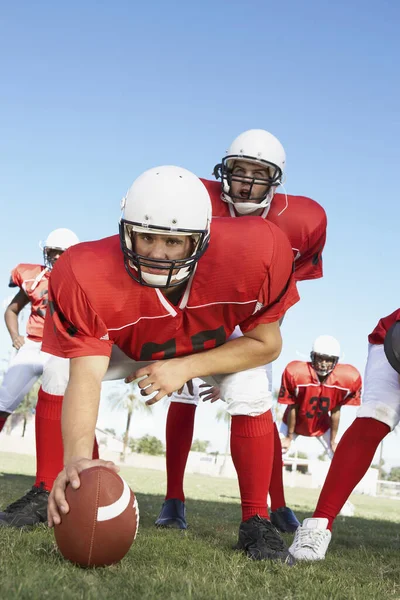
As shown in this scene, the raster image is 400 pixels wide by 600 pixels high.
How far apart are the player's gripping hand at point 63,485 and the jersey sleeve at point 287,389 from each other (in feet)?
24.8

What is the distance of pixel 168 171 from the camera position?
11.6 ft

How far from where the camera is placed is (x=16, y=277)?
8109mm

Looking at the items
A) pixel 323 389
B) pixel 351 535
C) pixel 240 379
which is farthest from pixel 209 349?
pixel 323 389

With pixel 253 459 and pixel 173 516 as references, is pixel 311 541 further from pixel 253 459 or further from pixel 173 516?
pixel 173 516

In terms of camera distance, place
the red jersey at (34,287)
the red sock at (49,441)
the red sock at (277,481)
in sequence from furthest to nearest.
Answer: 1. the red jersey at (34,287)
2. the red sock at (277,481)
3. the red sock at (49,441)

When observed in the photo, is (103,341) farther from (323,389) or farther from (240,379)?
(323,389)

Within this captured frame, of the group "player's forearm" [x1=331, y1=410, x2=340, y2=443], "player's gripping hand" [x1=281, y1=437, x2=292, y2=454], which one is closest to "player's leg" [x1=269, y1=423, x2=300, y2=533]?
"player's gripping hand" [x1=281, y1=437, x2=292, y2=454]

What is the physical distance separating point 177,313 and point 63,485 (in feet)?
3.38

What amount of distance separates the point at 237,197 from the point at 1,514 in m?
2.47

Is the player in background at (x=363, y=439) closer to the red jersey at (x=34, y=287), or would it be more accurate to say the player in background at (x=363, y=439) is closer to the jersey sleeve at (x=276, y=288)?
the jersey sleeve at (x=276, y=288)

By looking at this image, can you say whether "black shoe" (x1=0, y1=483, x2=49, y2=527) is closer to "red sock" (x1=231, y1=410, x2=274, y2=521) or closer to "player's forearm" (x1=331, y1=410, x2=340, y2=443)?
"red sock" (x1=231, y1=410, x2=274, y2=521)

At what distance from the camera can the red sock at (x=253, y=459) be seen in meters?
3.99

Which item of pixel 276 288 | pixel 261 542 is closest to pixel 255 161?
pixel 276 288

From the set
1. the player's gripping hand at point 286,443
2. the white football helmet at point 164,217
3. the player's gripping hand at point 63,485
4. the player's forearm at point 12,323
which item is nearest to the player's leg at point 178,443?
the white football helmet at point 164,217
